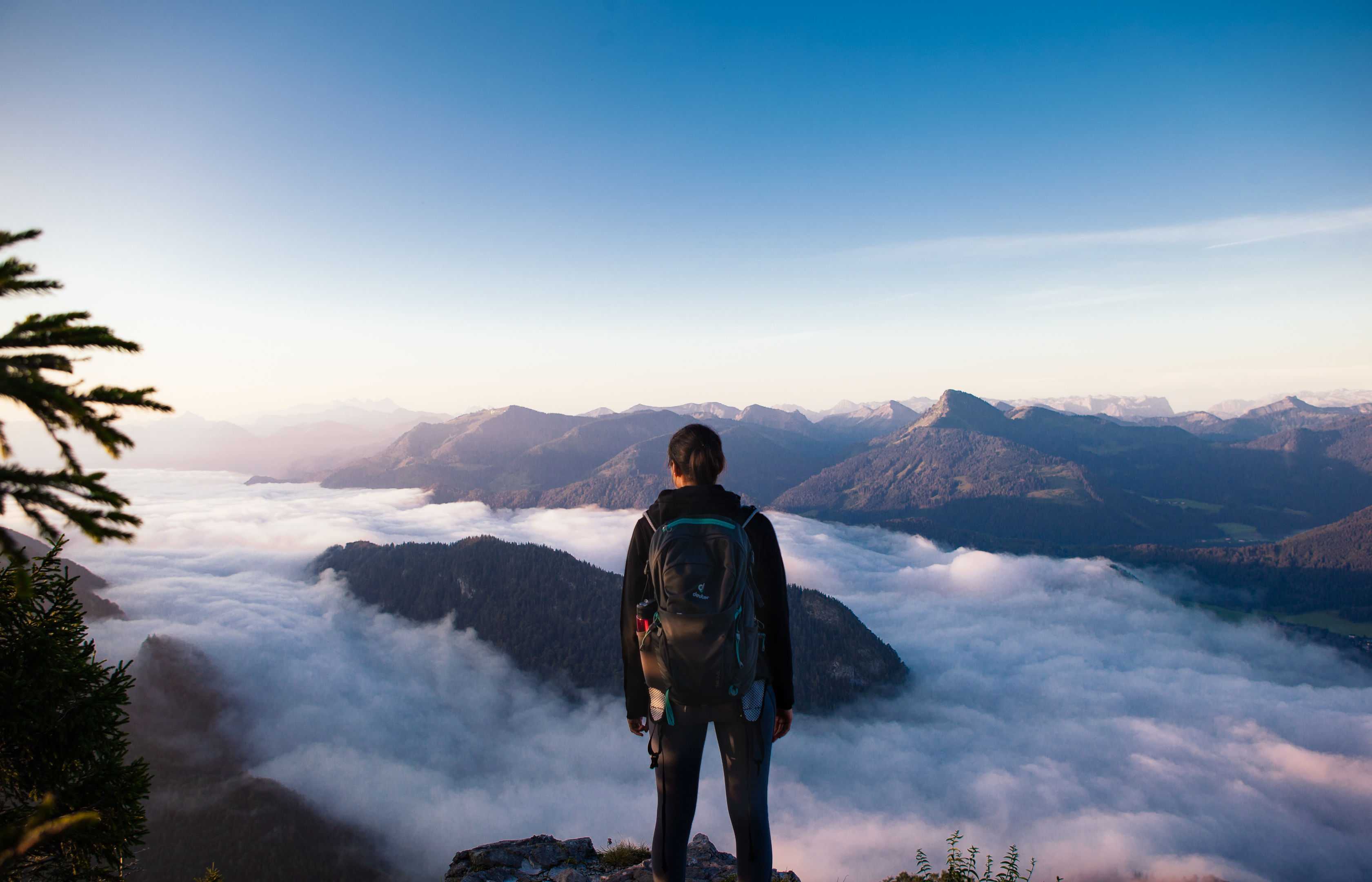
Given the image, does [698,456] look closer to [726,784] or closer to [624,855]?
[726,784]

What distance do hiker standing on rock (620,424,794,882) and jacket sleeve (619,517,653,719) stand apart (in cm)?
1

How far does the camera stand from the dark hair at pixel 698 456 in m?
5.67

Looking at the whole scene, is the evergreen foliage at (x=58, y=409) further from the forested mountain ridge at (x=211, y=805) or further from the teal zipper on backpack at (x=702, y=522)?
the forested mountain ridge at (x=211, y=805)

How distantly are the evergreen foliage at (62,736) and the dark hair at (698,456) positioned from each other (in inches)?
399

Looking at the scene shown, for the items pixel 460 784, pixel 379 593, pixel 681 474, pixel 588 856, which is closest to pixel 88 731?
pixel 588 856

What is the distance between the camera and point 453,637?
598ft

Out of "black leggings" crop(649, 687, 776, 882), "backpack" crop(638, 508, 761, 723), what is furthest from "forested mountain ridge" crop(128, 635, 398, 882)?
"backpack" crop(638, 508, 761, 723)

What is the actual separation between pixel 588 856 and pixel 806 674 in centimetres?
17809

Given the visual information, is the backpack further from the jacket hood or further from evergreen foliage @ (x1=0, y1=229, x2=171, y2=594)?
evergreen foliage @ (x1=0, y1=229, x2=171, y2=594)

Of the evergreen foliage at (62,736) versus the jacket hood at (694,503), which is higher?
the jacket hood at (694,503)

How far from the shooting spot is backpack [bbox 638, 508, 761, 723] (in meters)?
5.15

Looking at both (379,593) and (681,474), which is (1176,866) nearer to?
(681,474)

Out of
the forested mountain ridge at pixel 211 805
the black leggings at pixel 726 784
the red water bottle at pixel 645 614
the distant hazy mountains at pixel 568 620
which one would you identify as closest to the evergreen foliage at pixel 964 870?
the black leggings at pixel 726 784

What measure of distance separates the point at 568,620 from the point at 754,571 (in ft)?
624
